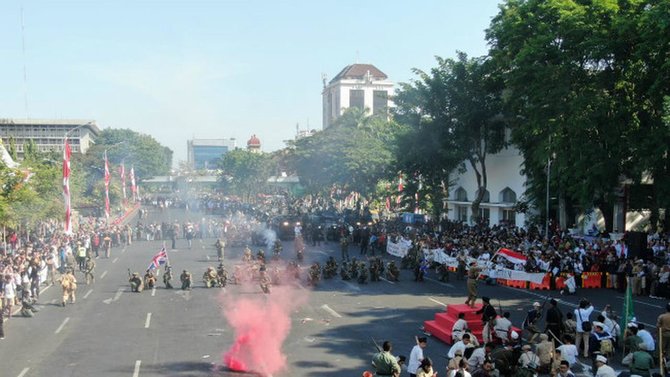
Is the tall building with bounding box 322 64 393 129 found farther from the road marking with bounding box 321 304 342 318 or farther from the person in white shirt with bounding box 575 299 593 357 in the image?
the person in white shirt with bounding box 575 299 593 357

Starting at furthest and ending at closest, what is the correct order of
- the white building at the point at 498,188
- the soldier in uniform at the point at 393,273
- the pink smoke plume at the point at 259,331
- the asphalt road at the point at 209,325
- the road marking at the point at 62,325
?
1. the white building at the point at 498,188
2. the soldier in uniform at the point at 393,273
3. the road marking at the point at 62,325
4. the asphalt road at the point at 209,325
5. the pink smoke plume at the point at 259,331

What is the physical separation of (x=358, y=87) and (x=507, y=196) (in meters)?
90.1

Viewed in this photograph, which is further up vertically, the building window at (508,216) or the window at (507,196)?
the window at (507,196)

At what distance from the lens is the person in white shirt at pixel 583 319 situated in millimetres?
17078

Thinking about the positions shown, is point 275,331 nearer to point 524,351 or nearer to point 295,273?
point 524,351

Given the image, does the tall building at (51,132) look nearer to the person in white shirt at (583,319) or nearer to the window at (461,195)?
the window at (461,195)

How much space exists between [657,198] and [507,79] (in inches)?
426

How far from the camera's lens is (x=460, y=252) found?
3153 centimetres

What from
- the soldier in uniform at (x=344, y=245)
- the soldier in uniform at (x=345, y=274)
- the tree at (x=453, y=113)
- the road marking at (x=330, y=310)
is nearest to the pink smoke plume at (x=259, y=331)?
the road marking at (x=330, y=310)

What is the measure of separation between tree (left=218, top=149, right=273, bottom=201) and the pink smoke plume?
87.4m

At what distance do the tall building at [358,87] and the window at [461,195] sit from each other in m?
79.9

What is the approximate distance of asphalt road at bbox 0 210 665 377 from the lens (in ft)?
56.0

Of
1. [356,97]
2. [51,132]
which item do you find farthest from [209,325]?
[51,132]

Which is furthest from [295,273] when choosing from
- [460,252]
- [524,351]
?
[524,351]
